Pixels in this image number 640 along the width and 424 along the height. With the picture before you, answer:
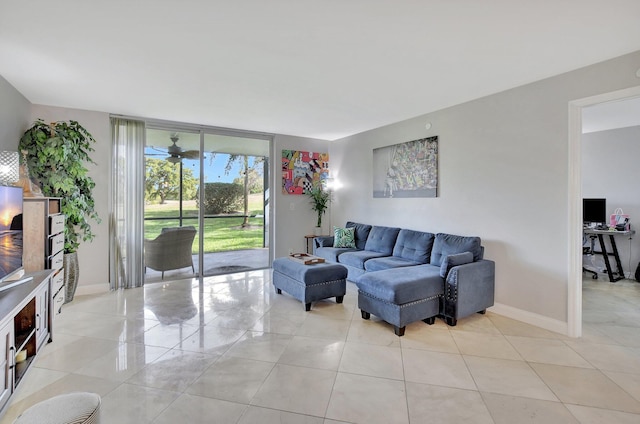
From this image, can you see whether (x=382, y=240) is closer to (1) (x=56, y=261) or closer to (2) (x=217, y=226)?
(2) (x=217, y=226)

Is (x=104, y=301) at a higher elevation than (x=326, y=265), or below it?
below

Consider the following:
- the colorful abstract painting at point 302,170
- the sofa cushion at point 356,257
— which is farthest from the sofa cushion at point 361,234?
the colorful abstract painting at point 302,170

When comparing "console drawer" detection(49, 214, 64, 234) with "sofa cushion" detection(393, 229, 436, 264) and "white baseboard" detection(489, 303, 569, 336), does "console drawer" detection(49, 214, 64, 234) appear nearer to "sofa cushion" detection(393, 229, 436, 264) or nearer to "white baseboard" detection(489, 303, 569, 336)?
"sofa cushion" detection(393, 229, 436, 264)

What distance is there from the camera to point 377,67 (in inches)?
113

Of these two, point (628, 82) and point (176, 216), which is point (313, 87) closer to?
point (628, 82)

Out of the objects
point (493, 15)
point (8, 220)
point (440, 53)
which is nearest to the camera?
point (493, 15)

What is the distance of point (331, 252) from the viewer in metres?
5.04

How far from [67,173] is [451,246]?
15.5 feet

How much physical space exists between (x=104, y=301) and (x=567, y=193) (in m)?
5.41

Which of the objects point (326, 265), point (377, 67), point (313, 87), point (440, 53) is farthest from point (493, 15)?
point (326, 265)

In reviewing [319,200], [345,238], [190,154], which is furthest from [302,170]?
[190,154]

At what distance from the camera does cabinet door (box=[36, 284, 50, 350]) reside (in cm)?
240

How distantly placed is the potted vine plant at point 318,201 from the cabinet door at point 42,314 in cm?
424

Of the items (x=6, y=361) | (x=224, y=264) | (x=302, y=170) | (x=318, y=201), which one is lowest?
(x=224, y=264)
